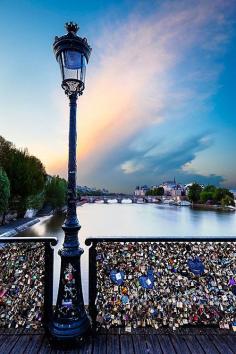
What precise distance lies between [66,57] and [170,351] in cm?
308

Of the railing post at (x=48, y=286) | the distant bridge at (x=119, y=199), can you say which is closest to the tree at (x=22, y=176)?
the railing post at (x=48, y=286)

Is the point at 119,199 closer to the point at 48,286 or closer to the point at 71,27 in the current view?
the point at 48,286

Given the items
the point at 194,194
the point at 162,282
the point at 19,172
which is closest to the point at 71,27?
the point at 162,282

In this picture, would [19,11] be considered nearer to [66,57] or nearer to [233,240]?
[66,57]

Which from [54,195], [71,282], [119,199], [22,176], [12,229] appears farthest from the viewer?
[119,199]

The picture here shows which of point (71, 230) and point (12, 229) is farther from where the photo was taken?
point (12, 229)

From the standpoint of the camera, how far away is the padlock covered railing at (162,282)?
2.68 m

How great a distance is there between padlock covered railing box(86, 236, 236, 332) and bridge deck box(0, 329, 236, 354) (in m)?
0.11

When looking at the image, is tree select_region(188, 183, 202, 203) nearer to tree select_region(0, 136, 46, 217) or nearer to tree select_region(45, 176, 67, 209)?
tree select_region(45, 176, 67, 209)

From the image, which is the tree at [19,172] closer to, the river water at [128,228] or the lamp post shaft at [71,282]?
the river water at [128,228]

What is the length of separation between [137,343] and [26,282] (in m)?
1.34

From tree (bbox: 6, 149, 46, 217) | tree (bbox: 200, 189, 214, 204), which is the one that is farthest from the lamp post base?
tree (bbox: 200, 189, 214, 204)

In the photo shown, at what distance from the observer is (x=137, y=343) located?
2443mm

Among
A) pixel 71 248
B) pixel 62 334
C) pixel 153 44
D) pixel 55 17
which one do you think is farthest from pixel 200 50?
pixel 62 334
